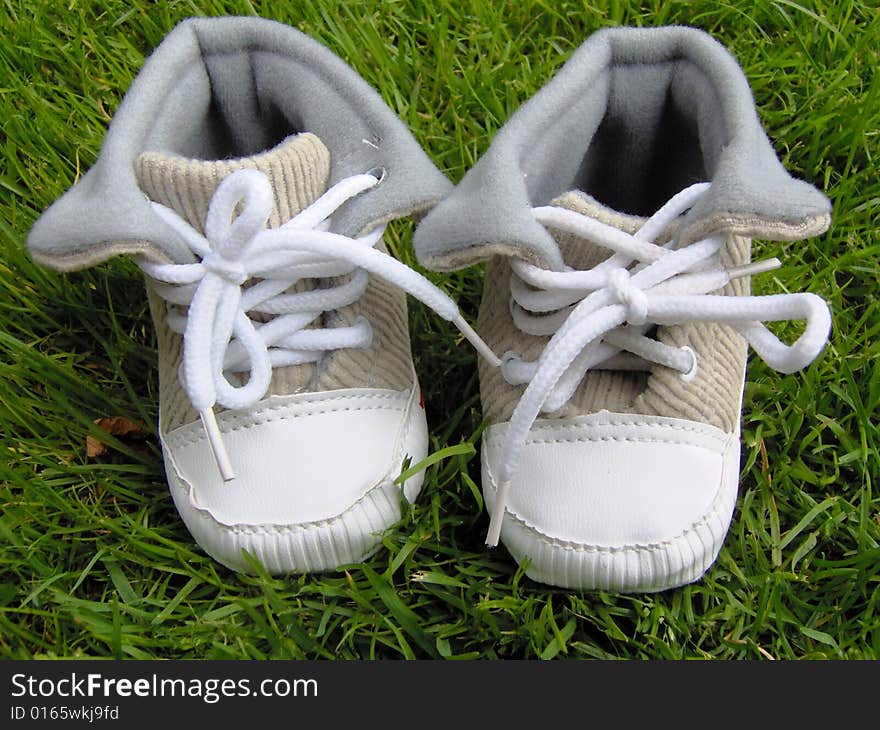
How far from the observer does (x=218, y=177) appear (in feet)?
3.26

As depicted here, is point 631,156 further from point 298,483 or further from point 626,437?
point 298,483

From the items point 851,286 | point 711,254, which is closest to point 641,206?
point 711,254

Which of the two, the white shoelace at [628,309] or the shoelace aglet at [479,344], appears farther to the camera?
the shoelace aglet at [479,344]

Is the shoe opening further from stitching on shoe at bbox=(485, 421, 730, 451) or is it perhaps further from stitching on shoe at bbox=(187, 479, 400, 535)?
stitching on shoe at bbox=(187, 479, 400, 535)

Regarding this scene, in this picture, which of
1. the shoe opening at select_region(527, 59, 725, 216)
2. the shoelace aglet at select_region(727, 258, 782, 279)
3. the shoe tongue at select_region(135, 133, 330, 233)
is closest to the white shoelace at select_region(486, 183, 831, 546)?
the shoelace aglet at select_region(727, 258, 782, 279)

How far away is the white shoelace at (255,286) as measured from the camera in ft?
3.18

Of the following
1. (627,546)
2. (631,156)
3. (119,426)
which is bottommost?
(627,546)

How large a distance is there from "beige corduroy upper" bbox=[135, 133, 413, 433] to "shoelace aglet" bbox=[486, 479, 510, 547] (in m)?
0.19

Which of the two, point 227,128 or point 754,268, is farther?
point 227,128

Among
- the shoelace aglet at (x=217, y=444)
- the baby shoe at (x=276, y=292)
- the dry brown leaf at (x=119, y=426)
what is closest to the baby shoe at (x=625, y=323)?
the baby shoe at (x=276, y=292)

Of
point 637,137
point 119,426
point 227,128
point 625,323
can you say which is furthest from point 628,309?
point 119,426

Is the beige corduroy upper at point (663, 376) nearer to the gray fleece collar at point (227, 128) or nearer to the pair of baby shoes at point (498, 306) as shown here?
the pair of baby shoes at point (498, 306)

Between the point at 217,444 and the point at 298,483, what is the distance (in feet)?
0.32

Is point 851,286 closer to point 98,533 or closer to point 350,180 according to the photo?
point 350,180
